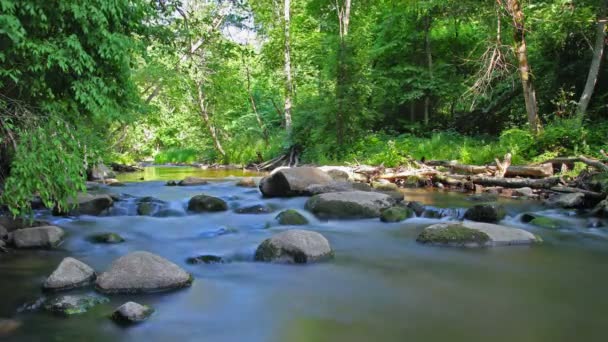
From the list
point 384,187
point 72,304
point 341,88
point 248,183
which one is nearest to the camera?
point 72,304

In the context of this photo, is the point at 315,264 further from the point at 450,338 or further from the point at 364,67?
the point at 364,67

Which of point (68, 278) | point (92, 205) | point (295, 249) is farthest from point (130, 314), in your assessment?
point (92, 205)

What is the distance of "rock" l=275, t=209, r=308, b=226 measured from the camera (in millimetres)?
9055

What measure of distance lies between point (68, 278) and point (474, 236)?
5515mm

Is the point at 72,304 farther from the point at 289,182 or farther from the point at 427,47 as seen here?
the point at 427,47

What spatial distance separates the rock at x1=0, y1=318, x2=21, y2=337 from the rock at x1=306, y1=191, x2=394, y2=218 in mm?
6219

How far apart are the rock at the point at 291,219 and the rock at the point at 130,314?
184 inches

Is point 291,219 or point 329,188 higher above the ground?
point 329,188

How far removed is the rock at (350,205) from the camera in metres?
9.59

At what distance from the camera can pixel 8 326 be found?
4293 millimetres

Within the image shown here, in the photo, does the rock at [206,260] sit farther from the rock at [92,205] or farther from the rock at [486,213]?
the rock at [486,213]

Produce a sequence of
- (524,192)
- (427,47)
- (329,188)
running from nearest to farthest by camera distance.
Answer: (524,192) < (329,188) < (427,47)

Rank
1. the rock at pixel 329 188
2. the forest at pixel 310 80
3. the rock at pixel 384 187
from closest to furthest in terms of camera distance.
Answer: the forest at pixel 310 80
the rock at pixel 329 188
the rock at pixel 384 187

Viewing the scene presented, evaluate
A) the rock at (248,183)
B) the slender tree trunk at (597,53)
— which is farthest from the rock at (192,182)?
the slender tree trunk at (597,53)
